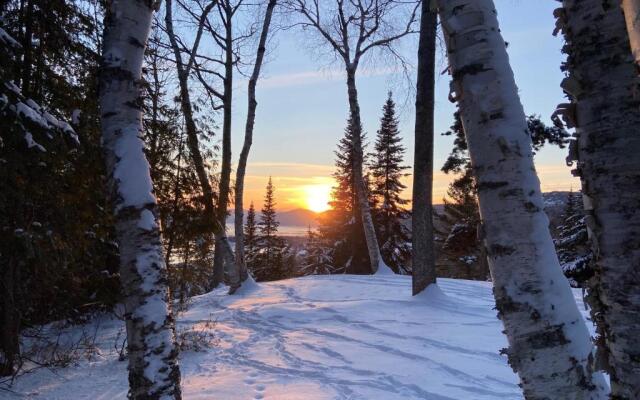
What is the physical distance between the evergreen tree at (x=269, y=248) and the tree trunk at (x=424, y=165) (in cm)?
2401

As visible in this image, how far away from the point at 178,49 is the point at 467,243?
546 inches

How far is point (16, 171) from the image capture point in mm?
4191

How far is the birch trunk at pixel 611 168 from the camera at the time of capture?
1223 millimetres

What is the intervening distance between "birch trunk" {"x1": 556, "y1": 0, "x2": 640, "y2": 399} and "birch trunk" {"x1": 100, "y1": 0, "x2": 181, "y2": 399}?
2297mm

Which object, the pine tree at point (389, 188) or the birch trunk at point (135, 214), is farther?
the pine tree at point (389, 188)

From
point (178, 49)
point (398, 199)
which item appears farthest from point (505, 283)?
point (398, 199)

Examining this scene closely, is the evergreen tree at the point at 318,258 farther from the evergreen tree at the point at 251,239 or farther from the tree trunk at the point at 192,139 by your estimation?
the tree trunk at the point at 192,139

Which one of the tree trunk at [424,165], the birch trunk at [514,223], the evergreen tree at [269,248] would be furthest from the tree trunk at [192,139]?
the evergreen tree at [269,248]

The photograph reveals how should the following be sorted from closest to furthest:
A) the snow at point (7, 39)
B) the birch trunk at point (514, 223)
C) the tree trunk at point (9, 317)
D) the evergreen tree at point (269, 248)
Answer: the birch trunk at point (514, 223)
the snow at point (7, 39)
the tree trunk at point (9, 317)
the evergreen tree at point (269, 248)

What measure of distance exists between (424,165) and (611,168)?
6.94 meters

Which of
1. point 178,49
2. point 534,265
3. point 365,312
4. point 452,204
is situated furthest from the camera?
point 452,204

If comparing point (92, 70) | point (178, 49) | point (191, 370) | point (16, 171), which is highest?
point (178, 49)

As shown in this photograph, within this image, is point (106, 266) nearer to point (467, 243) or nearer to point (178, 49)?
point (178, 49)

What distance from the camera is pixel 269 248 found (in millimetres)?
35031
